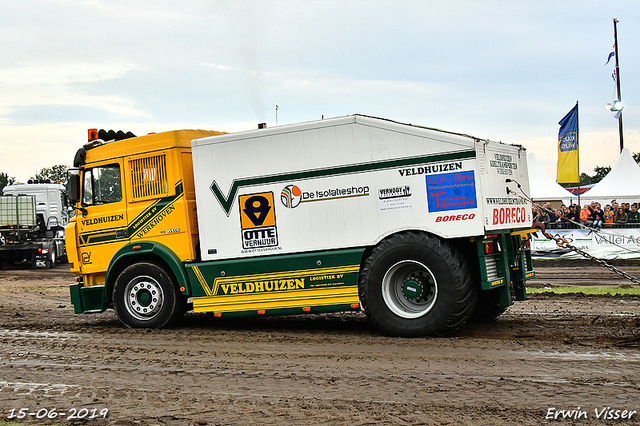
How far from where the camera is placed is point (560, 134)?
76.2ft

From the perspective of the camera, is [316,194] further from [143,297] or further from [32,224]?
[32,224]

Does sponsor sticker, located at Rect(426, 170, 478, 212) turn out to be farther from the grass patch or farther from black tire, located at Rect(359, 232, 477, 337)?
the grass patch

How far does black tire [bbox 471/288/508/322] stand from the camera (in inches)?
361

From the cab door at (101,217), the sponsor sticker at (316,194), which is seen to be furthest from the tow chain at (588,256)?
the cab door at (101,217)

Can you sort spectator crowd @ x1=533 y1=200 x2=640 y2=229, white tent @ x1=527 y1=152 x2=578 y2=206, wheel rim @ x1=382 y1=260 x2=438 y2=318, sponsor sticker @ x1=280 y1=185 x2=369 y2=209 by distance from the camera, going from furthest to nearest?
white tent @ x1=527 y1=152 x2=578 y2=206
spectator crowd @ x1=533 y1=200 x2=640 y2=229
sponsor sticker @ x1=280 y1=185 x2=369 y2=209
wheel rim @ x1=382 y1=260 x2=438 y2=318

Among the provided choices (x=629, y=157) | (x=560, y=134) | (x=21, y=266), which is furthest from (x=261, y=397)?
(x=629, y=157)

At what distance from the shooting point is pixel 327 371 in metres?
6.72

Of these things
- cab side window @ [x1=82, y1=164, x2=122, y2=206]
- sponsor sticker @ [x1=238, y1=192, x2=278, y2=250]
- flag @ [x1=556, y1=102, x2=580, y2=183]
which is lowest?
sponsor sticker @ [x1=238, y1=192, x2=278, y2=250]

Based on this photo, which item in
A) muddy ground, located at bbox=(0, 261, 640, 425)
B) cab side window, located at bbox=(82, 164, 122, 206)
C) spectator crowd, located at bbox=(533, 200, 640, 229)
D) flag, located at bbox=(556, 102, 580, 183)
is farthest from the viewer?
flag, located at bbox=(556, 102, 580, 183)

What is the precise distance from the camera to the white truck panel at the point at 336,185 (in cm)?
812

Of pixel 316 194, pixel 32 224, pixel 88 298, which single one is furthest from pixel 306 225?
→ pixel 32 224

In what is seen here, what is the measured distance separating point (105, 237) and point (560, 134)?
1832cm

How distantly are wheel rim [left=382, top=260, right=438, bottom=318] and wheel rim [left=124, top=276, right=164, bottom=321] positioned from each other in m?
3.70

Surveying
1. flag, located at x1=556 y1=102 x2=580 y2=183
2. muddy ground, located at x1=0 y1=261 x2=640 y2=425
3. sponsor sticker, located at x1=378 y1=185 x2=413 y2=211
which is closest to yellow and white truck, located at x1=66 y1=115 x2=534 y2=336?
sponsor sticker, located at x1=378 y1=185 x2=413 y2=211
